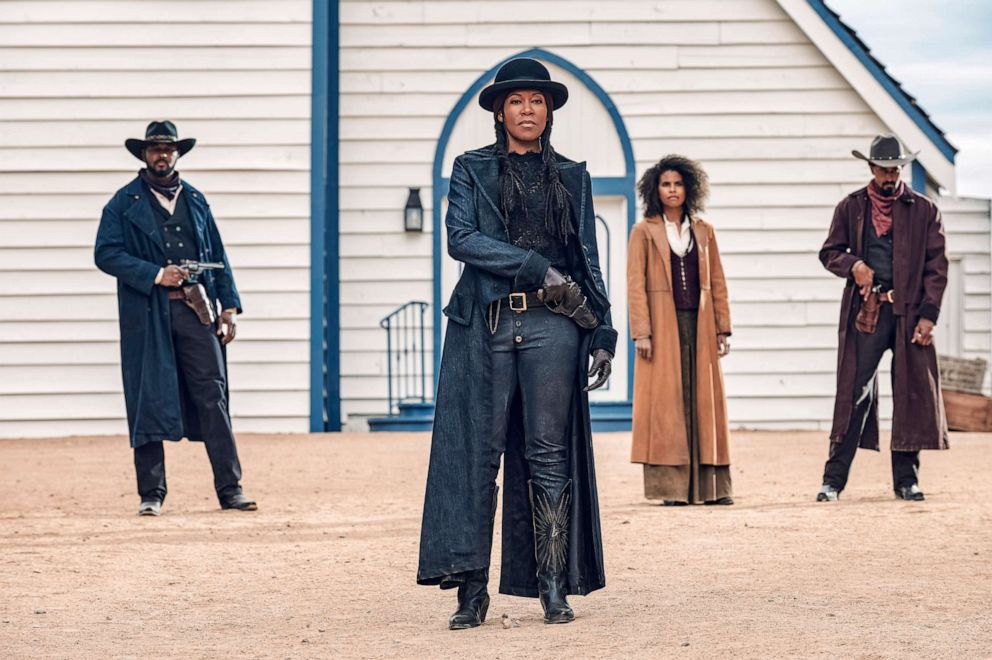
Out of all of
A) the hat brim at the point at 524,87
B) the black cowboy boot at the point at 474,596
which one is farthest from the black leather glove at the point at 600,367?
the hat brim at the point at 524,87

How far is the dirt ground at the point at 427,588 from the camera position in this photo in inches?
218

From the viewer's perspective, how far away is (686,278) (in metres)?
9.67

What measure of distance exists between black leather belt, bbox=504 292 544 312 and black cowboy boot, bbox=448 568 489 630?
869 mm

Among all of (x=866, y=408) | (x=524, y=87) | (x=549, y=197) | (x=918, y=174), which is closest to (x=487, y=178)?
(x=549, y=197)

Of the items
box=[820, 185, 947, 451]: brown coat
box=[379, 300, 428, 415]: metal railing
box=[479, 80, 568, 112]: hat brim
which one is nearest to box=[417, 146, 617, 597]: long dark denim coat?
box=[479, 80, 568, 112]: hat brim

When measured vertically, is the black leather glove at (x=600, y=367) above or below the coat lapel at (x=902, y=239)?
below

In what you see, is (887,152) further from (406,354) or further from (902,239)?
(406,354)

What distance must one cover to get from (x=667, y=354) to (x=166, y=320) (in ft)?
8.76

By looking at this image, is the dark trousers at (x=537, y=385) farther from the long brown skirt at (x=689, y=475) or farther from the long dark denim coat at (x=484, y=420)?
the long brown skirt at (x=689, y=475)

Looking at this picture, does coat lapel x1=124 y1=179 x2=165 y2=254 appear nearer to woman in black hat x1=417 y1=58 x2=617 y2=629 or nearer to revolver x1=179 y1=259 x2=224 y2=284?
revolver x1=179 y1=259 x2=224 y2=284

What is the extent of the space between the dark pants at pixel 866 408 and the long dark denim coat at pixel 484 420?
12.6ft

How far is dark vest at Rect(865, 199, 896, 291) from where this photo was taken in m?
9.58

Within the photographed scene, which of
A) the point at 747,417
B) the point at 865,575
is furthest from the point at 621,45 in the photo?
the point at 865,575

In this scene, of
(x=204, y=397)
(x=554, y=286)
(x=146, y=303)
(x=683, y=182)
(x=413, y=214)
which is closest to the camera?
(x=554, y=286)
